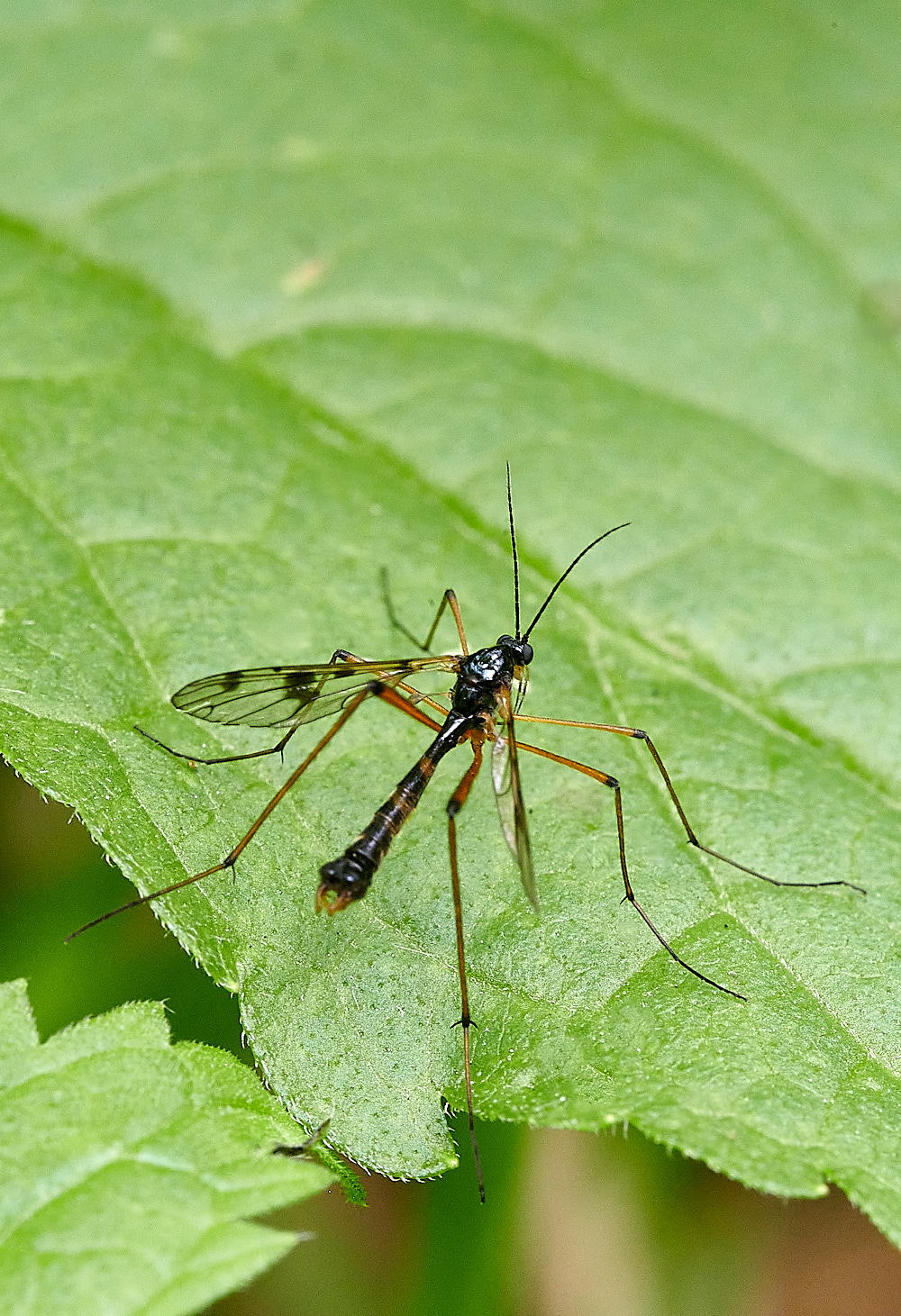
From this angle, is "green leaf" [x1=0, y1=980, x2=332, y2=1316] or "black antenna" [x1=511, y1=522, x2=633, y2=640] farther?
"black antenna" [x1=511, y1=522, x2=633, y2=640]

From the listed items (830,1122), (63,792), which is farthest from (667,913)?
(63,792)

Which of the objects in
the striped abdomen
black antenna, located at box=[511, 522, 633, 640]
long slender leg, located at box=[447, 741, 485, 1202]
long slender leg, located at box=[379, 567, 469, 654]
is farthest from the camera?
long slender leg, located at box=[379, 567, 469, 654]

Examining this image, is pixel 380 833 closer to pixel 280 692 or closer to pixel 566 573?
pixel 280 692

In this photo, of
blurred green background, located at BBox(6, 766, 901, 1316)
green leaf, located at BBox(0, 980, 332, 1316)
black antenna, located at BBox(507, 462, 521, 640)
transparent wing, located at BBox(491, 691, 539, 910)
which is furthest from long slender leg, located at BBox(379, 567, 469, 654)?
green leaf, located at BBox(0, 980, 332, 1316)

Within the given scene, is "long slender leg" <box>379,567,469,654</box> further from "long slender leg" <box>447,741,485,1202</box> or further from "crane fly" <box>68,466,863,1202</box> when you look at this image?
"long slender leg" <box>447,741,485,1202</box>

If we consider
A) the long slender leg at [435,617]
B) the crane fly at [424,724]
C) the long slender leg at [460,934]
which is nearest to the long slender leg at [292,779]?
the crane fly at [424,724]

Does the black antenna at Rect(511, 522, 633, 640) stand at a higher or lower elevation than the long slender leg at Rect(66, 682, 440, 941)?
higher

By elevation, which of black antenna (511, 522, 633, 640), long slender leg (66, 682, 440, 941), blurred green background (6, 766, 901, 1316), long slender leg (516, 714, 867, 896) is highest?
black antenna (511, 522, 633, 640)

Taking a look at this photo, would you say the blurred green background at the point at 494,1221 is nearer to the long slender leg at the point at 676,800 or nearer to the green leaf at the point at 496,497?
the green leaf at the point at 496,497
